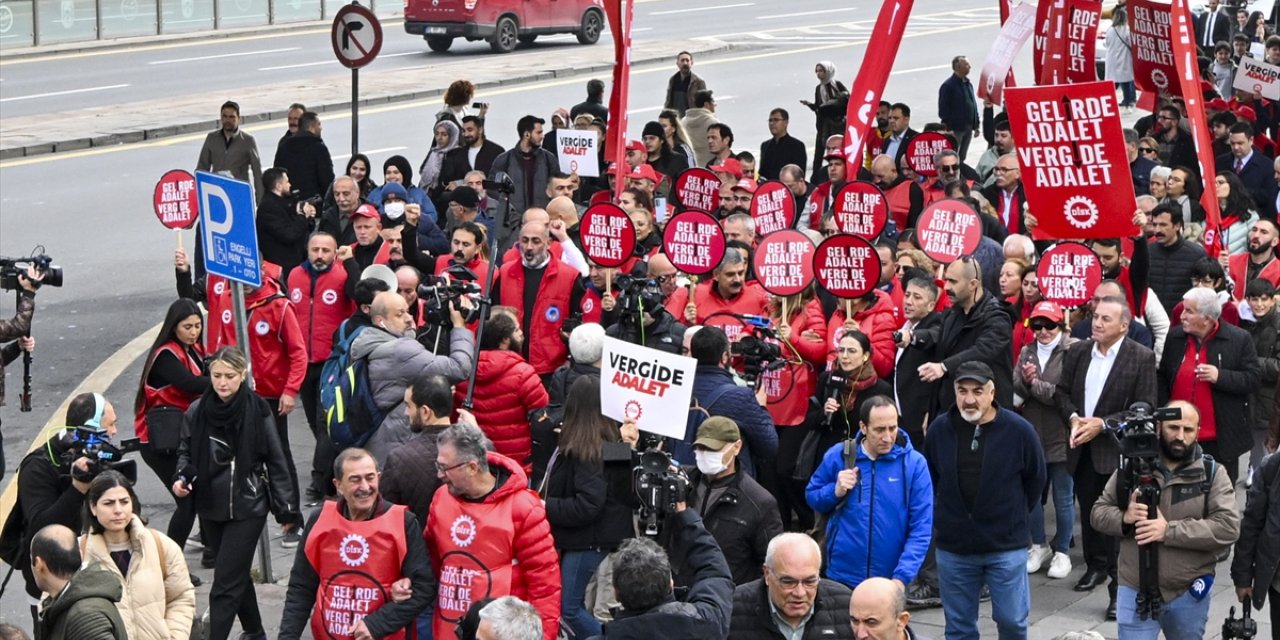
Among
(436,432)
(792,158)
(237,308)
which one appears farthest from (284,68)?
(436,432)

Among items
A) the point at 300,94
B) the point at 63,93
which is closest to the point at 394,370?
the point at 300,94

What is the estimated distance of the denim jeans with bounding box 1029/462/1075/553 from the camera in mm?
10375

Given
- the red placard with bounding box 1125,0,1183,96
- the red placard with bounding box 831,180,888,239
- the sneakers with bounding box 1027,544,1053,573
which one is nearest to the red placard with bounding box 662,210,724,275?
the red placard with bounding box 831,180,888,239

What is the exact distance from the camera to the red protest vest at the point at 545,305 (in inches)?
467

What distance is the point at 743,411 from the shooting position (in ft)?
30.6

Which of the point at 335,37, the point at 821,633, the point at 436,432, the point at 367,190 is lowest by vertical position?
the point at 821,633

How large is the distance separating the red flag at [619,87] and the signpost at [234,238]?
523 cm

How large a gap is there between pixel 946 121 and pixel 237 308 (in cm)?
1460

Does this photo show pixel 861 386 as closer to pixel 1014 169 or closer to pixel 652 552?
pixel 652 552

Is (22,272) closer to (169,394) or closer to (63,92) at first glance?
(169,394)

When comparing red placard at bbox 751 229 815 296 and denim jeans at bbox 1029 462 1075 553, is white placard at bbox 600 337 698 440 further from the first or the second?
denim jeans at bbox 1029 462 1075 553

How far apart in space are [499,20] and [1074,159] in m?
24.3

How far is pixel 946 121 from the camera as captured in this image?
23.3 metres

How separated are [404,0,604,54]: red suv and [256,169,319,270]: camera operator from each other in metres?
19.8
